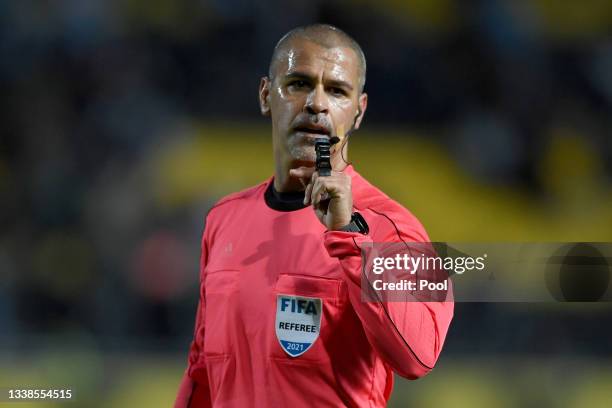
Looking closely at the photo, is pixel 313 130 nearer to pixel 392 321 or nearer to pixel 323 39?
pixel 323 39

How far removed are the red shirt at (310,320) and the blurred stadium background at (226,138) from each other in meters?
1.87

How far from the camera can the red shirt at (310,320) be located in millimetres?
1683

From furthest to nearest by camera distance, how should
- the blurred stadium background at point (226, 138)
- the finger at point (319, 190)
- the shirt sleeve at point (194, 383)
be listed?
the blurred stadium background at point (226, 138)
the shirt sleeve at point (194, 383)
the finger at point (319, 190)

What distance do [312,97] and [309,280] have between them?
397 mm

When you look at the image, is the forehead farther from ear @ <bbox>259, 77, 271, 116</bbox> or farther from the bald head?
ear @ <bbox>259, 77, 271, 116</bbox>

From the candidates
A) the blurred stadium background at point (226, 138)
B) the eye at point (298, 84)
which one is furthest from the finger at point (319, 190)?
the blurred stadium background at point (226, 138)

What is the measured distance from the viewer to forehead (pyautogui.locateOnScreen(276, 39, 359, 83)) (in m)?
1.98

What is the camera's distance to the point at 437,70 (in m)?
4.55

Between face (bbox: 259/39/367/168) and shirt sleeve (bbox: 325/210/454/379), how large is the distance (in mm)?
326

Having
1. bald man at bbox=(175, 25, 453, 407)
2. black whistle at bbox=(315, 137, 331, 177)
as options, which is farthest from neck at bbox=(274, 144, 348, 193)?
black whistle at bbox=(315, 137, 331, 177)

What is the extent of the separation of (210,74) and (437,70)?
1.13m

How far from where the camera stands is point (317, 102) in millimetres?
1948

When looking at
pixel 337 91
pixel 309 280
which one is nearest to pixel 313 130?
pixel 337 91

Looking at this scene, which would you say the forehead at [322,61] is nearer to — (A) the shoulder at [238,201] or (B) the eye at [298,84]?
(B) the eye at [298,84]
